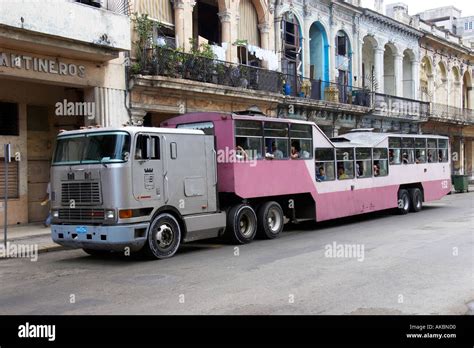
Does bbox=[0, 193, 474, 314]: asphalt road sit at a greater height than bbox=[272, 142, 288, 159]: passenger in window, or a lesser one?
lesser

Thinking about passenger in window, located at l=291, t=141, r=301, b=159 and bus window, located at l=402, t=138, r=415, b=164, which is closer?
passenger in window, located at l=291, t=141, r=301, b=159

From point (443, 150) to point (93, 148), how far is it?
58.1 feet

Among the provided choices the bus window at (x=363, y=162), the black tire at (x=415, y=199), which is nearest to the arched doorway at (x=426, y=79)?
the black tire at (x=415, y=199)

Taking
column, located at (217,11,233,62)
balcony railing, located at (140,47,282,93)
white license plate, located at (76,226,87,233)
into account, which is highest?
column, located at (217,11,233,62)

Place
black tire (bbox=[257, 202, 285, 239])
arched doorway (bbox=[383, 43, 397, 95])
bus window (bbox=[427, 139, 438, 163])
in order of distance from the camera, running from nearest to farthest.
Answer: black tire (bbox=[257, 202, 285, 239]), bus window (bbox=[427, 139, 438, 163]), arched doorway (bbox=[383, 43, 397, 95])

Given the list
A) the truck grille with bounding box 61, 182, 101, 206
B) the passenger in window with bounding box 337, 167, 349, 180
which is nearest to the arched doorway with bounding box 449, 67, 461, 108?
the passenger in window with bounding box 337, 167, 349, 180

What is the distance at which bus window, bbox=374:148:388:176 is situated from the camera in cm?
1953

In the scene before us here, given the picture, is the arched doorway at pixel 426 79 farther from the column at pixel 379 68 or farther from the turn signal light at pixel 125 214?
the turn signal light at pixel 125 214

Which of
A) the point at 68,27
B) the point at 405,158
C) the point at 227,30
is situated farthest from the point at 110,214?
the point at 227,30

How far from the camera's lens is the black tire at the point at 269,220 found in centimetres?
1430

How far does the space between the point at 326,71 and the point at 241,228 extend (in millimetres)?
18970

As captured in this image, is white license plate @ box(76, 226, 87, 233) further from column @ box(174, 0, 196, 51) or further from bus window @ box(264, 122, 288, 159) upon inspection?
column @ box(174, 0, 196, 51)

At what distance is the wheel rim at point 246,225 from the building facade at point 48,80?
681cm

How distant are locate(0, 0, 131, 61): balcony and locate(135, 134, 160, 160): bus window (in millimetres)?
6024
